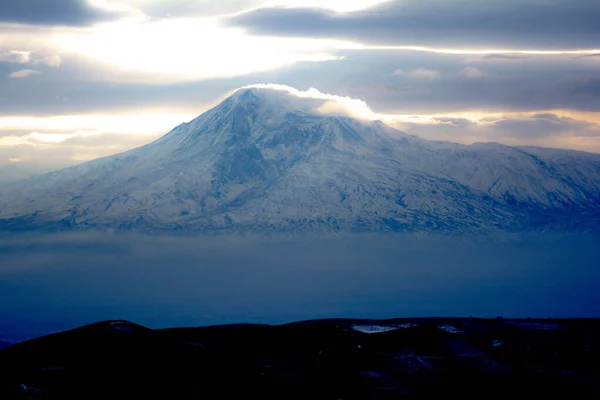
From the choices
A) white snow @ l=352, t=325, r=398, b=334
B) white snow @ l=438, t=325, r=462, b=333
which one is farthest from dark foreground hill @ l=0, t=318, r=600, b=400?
white snow @ l=438, t=325, r=462, b=333

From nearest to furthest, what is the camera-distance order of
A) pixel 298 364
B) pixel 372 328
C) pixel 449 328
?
pixel 298 364, pixel 449 328, pixel 372 328

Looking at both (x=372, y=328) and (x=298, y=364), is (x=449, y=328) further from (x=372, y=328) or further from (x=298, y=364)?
(x=298, y=364)

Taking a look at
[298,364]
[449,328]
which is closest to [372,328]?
[449,328]

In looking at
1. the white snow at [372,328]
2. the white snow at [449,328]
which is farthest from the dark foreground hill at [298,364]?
the white snow at [449,328]

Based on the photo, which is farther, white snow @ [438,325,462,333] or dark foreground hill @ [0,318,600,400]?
white snow @ [438,325,462,333]

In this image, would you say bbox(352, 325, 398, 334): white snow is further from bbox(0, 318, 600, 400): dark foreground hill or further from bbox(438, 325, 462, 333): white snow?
bbox(438, 325, 462, 333): white snow

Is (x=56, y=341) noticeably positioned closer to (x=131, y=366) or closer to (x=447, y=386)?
(x=131, y=366)

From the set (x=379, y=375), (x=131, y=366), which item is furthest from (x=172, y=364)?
(x=379, y=375)

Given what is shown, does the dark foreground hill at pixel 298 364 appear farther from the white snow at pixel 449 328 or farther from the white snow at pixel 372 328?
the white snow at pixel 449 328
